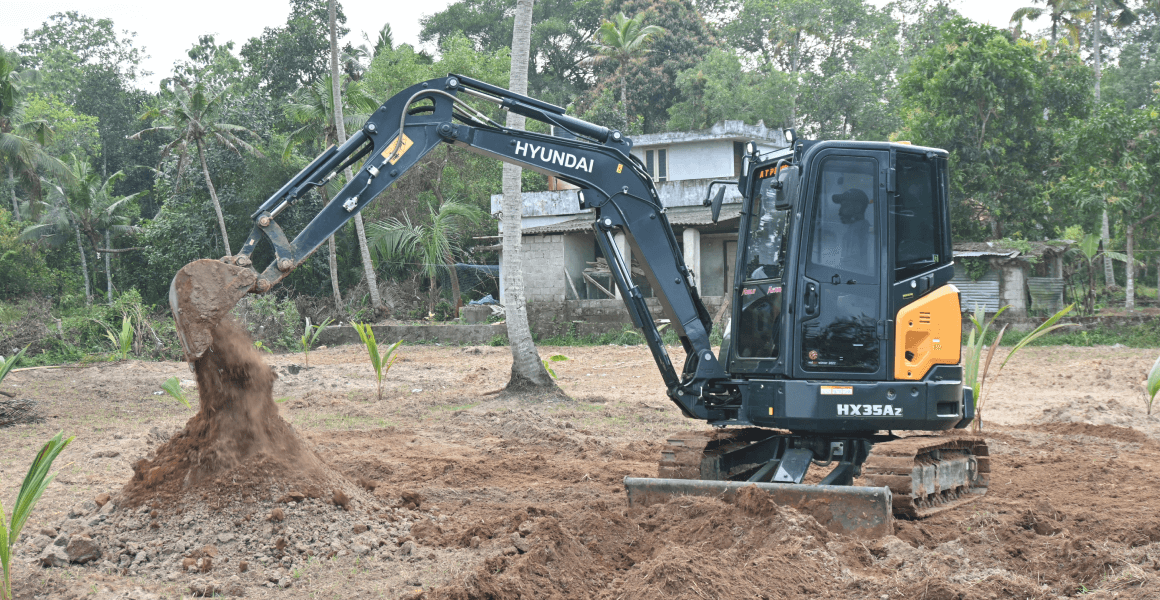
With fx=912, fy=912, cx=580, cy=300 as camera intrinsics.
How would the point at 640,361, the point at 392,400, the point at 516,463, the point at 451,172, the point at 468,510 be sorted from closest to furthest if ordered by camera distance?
the point at 468,510 < the point at 516,463 < the point at 392,400 < the point at 640,361 < the point at 451,172

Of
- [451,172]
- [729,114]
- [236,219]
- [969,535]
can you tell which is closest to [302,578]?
[969,535]

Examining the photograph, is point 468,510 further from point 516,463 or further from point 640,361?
point 640,361

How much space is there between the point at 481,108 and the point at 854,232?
2650 cm

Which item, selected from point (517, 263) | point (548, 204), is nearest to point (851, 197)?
point (517, 263)

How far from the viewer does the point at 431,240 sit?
2830cm

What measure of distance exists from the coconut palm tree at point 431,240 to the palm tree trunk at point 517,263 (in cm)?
1427

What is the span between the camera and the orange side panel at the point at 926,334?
20.9ft

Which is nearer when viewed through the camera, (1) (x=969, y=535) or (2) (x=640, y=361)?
(1) (x=969, y=535)

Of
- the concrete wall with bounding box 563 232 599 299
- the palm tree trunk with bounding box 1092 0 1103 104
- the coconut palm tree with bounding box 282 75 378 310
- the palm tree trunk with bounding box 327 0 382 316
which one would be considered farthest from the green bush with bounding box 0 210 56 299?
the palm tree trunk with bounding box 1092 0 1103 104

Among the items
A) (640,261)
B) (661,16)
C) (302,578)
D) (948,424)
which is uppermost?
(661,16)

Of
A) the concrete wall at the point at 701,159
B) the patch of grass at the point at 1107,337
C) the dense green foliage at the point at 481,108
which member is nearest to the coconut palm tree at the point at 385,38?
the dense green foliage at the point at 481,108

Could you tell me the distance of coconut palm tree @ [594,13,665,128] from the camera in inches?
1407

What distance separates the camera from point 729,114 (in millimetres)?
37625

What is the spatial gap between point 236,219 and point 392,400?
22.0 metres
